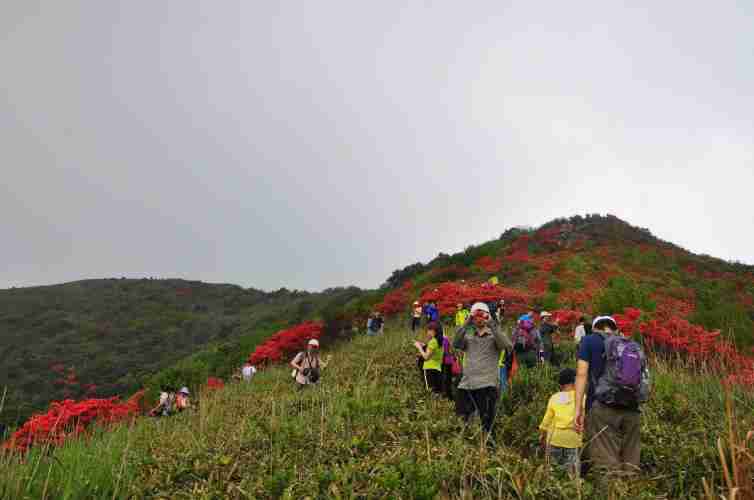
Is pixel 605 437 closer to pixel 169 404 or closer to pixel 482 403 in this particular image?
pixel 482 403

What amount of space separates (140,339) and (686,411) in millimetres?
39844

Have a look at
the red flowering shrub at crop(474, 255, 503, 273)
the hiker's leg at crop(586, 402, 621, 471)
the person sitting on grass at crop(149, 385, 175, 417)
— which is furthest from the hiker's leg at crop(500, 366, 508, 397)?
the red flowering shrub at crop(474, 255, 503, 273)

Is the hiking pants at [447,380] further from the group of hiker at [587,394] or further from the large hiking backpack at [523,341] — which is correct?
the large hiking backpack at [523,341]

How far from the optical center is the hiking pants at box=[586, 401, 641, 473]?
443 centimetres

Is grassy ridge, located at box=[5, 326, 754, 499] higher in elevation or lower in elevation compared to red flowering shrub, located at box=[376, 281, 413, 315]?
lower

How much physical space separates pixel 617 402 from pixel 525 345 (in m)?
4.69

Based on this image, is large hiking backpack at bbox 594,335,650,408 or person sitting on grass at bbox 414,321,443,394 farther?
person sitting on grass at bbox 414,321,443,394

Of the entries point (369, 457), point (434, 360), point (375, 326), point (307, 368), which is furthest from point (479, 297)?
point (369, 457)

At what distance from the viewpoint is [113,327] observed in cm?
4241

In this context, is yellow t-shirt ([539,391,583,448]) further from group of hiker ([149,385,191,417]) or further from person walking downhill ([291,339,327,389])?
group of hiker ([149,385,191,417])

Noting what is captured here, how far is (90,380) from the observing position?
29172 mm

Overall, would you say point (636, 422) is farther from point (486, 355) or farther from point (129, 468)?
point (129, 468)

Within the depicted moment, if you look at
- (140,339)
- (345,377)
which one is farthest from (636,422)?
(140,339)

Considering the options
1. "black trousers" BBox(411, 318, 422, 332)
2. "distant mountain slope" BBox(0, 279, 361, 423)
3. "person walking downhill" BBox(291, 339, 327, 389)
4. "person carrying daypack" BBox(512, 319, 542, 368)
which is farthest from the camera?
"distant mountain slope" BBox(0, 279, 361, 423)
